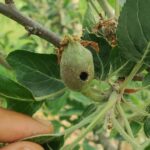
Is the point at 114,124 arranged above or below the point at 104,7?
below

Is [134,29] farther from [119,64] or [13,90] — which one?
[13,90]

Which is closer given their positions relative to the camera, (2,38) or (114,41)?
(114,41)

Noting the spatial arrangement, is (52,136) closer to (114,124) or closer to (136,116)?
(114,124)

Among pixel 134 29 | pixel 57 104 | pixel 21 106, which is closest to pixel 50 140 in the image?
pixel 21 106

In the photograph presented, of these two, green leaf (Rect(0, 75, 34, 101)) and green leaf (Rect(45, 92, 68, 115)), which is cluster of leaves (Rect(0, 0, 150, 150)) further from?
green leaf (Rect(45, 92, 68, 115))

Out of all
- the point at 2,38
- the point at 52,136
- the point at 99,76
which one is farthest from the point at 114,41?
the point at 2,38

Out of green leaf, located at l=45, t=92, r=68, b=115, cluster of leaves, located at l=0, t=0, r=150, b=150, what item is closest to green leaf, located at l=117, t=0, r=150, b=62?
cluster of leaves, located at l=0, t=0, r=150, b=150

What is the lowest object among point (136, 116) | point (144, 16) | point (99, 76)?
point (136, 116)

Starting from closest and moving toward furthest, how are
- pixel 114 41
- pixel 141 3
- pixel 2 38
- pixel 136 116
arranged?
pixel 141 3
pixel 114 41
pixel 136 116
pixel 2 38
